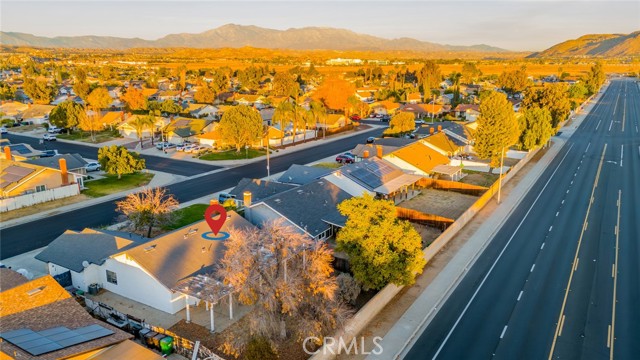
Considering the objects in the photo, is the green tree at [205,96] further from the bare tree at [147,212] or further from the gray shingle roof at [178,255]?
the gray shingle roof at [178,255]

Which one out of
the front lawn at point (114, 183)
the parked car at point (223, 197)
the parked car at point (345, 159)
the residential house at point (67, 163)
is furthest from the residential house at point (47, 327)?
the parked car at point (345, 159)

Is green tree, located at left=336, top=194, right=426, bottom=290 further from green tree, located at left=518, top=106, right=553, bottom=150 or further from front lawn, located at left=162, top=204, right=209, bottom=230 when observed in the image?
green tree, located at left=518, top=106, right=553, bottom=150

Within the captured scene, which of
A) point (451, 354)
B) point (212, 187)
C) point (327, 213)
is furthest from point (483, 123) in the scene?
point (451, 354)

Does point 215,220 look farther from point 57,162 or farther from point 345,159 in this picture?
point 345,159

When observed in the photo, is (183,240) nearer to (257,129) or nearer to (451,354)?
(451,354)

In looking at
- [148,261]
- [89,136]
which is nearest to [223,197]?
[148,261]

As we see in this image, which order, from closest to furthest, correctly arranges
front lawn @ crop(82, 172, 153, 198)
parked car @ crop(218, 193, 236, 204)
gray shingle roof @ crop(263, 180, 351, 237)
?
gray shingle roof @ crop(263, 180, 351, 237) < parked car @ crop(218, 193, 236, 204) < front lawn @ crop(82, 172, 153, 198)

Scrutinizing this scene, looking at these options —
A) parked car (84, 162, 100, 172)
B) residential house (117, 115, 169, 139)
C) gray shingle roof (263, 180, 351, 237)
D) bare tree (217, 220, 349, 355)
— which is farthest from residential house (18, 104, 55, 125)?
bare tree (217, 220, 349, 355)
